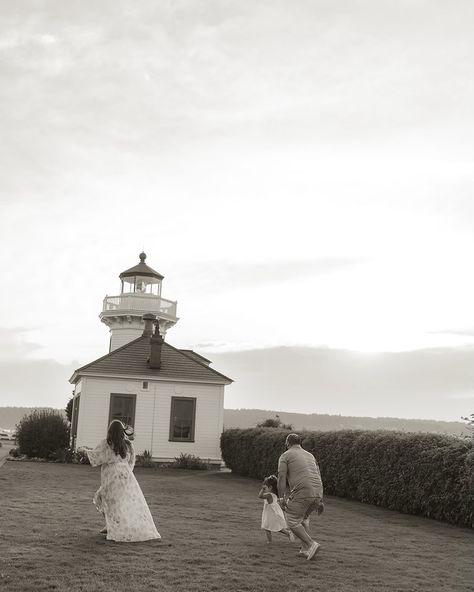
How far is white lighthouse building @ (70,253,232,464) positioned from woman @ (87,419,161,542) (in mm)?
19468

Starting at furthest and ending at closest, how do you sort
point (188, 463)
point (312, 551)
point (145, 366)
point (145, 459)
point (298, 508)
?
1. point (145, 366)
2. point (188, 463)
3. point (145, 459)
4. point (298, 508)
5. point (312, 551)

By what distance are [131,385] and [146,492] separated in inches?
494

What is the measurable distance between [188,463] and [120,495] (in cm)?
1960

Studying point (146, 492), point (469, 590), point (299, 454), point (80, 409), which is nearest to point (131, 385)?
point (80, 409)

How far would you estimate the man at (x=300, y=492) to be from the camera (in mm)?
10125

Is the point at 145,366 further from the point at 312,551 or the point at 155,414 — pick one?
the point at 312,551

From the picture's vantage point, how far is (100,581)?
8227mm

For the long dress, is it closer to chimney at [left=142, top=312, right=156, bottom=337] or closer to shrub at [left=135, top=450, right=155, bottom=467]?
shrub at [left=135, top=450, right=155, bottom=467]

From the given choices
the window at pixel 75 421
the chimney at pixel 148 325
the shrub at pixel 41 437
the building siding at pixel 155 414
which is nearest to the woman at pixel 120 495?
the building siding at pixel 155 414

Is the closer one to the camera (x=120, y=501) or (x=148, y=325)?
(x=120, y=501)

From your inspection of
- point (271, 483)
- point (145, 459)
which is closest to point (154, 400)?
point (145, 459)

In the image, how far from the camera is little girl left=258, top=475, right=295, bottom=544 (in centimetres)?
1140

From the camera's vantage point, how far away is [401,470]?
56.4 feet

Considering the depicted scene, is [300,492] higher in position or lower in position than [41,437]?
higher
